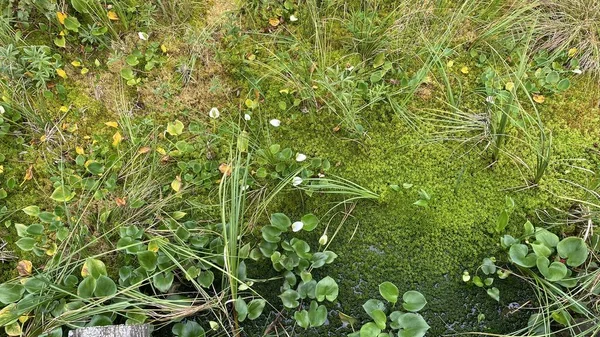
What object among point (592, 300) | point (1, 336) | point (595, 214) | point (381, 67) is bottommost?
point (1, 336)

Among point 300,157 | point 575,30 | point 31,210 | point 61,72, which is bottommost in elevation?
point 31,210

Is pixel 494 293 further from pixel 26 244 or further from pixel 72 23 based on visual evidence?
pixel 72 23

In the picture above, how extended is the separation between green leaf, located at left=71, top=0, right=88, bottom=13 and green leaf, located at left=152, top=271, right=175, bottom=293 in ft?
4.54

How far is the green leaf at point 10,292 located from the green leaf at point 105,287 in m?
0.31

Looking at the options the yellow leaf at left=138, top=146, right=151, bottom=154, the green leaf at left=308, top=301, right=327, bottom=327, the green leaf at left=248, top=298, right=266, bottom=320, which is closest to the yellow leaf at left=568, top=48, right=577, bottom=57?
the green leaf at left=308, top=301, right=327, bottom=327

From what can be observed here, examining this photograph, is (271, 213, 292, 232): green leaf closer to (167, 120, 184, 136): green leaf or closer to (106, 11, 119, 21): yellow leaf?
(167, 120, 184, 136): green leaf

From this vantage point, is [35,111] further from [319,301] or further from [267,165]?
[319,301]

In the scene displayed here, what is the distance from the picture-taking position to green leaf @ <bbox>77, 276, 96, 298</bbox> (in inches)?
63.3

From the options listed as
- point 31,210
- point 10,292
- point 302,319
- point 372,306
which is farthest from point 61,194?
point 372,306

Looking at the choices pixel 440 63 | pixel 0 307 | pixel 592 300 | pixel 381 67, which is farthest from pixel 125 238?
pixel 592 300

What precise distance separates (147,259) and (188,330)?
31 cm

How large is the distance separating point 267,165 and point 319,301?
64 cm

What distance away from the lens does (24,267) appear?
1774 millimetres

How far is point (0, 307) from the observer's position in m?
1.73
